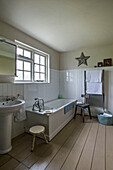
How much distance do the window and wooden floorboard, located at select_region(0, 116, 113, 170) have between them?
1480 millimetres

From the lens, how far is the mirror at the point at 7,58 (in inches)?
77.7

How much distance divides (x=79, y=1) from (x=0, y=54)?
1678mm

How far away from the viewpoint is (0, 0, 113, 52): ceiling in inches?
61.4

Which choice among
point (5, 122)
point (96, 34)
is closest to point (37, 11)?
point (96, 34)

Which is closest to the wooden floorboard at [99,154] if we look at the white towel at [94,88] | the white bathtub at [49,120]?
the white bathtub at [49,120]

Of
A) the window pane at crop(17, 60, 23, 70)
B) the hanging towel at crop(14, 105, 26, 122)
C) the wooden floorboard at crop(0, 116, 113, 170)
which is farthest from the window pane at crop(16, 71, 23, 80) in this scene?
the wooden floorboard at crop(0, 116, 113, 170)

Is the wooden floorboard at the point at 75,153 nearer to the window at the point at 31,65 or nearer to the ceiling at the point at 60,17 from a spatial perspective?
the window at the point at 31,65

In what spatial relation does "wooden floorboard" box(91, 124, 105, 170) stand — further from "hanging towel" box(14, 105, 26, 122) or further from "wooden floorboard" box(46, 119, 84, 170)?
"hanging towel" box(14, 105, 26, 122)

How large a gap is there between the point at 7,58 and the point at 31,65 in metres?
0.81

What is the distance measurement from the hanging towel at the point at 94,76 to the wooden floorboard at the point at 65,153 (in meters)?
1.62

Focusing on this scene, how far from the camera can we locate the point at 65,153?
5.47ft

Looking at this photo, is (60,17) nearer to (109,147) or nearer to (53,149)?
(53,149)

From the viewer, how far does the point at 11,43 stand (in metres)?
2.12

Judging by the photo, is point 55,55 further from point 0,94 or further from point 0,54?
point 0,94
